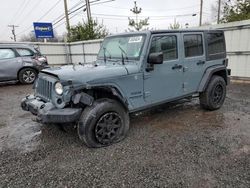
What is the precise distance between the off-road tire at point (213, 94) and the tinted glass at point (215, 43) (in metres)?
0.61

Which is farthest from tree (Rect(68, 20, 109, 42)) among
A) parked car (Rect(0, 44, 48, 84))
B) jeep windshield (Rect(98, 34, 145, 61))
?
jeep windshield (Rect(98, 34, 145, 61))

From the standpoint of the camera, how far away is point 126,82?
3.38 metres

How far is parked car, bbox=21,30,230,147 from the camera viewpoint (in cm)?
301

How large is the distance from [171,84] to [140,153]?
5.20 ft

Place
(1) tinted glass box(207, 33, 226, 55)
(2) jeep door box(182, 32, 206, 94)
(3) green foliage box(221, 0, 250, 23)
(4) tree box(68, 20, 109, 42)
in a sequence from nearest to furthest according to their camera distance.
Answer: (2) jeep door box(182, 32, 206, 94) < (1) tinted glass box(207, 33, 226, 55) < (3) green foliage box(221, 0, 250, 23) < (4) tree box(68, 20, 109, 42)

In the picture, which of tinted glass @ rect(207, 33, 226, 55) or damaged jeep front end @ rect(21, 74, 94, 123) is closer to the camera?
damaged jeep front end @ rect(21, 74, 94, 123)

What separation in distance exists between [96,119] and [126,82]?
2.55 ft

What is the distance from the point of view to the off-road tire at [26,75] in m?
9.21

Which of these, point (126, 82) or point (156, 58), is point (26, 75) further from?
point (156, 58)

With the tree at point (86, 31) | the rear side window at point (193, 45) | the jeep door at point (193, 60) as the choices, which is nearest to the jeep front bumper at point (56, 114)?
the jeep door at point (193, 60)

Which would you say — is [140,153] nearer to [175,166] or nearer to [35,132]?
[175,166]

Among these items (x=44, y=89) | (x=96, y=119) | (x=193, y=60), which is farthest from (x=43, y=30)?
(x=96, y=119)

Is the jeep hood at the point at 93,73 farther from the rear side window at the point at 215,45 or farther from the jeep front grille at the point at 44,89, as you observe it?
the rear side window at the point at 215,45

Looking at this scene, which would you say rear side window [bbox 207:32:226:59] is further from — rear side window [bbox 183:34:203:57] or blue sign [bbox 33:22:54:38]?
blue sign [bbox 33:22:54:38]
